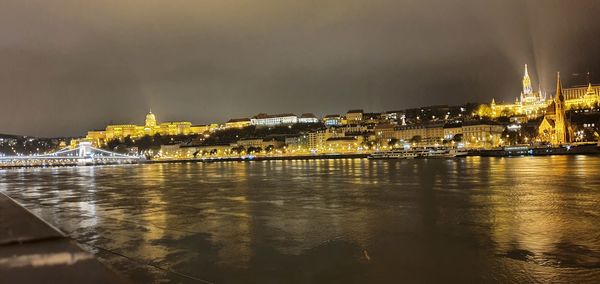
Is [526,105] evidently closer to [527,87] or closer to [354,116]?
[527,87]

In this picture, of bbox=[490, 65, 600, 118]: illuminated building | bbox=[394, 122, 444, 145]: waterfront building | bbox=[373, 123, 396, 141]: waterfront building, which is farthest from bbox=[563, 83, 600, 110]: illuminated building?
bbox=[373, 123, 396, 141]: waterfront building

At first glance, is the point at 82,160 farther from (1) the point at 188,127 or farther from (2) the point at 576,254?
(2) the point at 576,254

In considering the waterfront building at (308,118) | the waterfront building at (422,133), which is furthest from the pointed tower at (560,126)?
the waterfront building at (308,118)

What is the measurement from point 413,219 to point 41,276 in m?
9.05

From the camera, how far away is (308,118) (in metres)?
163

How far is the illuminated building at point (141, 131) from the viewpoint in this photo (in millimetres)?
171625

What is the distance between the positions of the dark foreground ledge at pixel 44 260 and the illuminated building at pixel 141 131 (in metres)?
167

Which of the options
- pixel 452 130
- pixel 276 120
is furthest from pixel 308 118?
pixel 452 130

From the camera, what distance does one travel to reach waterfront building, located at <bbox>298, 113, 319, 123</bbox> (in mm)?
160925

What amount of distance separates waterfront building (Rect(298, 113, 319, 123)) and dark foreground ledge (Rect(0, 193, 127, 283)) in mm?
155594

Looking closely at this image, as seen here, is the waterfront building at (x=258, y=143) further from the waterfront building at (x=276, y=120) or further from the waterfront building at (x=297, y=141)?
the waterfront building at (x=276, y=120)

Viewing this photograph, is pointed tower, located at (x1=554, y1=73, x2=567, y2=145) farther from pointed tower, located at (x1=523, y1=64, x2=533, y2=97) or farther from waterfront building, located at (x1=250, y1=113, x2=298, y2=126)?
waterfront building, located at (x1=250, y1=113, x2=298, y2=126)

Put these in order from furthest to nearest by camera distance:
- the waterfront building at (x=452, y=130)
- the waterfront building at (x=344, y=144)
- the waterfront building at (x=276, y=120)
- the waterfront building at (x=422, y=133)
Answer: the waterfront building at (x=276, y=120), the waterfront building at (x=344, y=144), the waterfront building at (x=422, y=133), the waterfront building at (x=452, y=130)

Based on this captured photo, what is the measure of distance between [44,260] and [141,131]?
18019 centimetres
